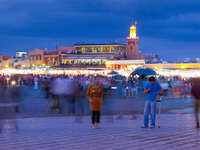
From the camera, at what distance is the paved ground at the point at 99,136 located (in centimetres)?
797

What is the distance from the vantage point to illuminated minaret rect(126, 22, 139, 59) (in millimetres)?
113881

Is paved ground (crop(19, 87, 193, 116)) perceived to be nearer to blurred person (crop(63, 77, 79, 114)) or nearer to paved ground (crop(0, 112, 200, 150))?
blurred person (crop(63, 77, 79, 114))

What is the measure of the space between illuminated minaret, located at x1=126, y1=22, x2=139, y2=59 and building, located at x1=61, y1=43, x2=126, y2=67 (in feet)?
8.83

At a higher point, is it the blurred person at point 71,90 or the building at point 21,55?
the building at point 21,55

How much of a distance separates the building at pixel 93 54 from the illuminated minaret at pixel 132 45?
8.83ft

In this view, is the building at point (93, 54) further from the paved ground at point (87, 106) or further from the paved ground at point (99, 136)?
the paved ground at point (99, 136)

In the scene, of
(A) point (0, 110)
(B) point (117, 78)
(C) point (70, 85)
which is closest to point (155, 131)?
(C) point (70, 85)

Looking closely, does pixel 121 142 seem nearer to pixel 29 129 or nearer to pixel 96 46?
pixel 29 129

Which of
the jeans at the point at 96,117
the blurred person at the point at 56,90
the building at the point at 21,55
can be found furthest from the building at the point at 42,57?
the jeans at the point at 96,117

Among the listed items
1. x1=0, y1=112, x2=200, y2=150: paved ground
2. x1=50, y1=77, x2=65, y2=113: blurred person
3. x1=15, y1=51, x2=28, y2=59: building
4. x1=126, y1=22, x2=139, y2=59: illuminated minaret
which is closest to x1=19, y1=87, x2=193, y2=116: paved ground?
x1=50, y1=77, x2=65, y2=113: blurred person

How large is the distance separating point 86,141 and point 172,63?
8923cm

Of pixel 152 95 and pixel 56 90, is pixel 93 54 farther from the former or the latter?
pixel 152 95

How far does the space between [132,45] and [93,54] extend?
11043mm

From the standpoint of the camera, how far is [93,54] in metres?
120
